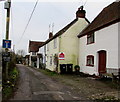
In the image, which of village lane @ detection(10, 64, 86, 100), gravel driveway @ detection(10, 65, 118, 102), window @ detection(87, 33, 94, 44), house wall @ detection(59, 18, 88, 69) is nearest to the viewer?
village lane @ detection(10, 64, 86, 100)

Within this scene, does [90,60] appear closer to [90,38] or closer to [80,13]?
[90,38]

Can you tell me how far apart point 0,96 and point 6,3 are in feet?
19.5

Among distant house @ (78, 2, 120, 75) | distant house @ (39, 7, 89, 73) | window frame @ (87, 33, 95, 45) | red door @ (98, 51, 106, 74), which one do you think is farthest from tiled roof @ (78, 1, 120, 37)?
red door @ (98, 51, 106, 74)

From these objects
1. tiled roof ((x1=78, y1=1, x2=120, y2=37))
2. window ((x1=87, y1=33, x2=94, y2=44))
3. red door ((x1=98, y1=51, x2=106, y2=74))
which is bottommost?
red door ((x1=98, y1=51, x2=106, y2=74))

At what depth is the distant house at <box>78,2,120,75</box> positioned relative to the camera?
1211 centimetres

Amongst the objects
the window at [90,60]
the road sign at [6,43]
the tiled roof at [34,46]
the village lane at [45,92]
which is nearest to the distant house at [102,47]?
the window at [90,60]

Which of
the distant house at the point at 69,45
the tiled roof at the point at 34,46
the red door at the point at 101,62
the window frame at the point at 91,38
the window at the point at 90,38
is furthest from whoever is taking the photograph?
the tiled roof at the point at 34,46

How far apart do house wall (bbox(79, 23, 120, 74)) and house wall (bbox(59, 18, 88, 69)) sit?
5.67 ft

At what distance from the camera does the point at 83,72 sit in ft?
59.3

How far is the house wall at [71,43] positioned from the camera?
19.7 metres

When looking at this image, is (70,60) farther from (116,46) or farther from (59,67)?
(116,46)

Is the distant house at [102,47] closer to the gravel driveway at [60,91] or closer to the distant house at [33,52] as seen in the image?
the gravel driveway at [60,91]

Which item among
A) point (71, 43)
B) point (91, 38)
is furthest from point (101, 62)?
point (71, 43)

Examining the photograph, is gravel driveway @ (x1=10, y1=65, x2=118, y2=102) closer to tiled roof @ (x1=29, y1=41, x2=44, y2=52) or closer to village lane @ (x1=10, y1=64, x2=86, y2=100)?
village lane @ (x1=10, y1=64, x2=86, y2=100)
